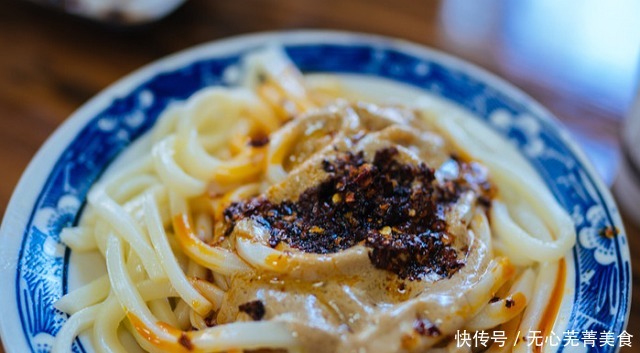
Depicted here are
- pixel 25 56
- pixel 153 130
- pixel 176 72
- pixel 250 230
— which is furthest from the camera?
pixel 25 56

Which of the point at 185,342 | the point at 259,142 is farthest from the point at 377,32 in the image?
the point at 185,342

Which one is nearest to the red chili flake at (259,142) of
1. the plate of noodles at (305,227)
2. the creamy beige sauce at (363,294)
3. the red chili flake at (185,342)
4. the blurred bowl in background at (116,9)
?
the plate of noodles at (305,227)

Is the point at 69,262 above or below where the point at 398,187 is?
below

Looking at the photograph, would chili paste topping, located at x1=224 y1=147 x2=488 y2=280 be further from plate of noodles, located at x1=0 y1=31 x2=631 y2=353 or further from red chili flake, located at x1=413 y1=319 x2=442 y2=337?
red chili flake, located at x1=413 y1=319 x2=442 y2=337

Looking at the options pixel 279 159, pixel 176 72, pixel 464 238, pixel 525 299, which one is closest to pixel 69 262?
pixel 279 159

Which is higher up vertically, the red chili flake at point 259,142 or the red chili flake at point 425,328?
the red chili flake at point 259,142

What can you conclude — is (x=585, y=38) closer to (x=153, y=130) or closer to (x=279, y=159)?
(x=279, y=159)

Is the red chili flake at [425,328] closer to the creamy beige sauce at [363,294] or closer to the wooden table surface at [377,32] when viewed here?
the creamy beige sauce at [363,294]
